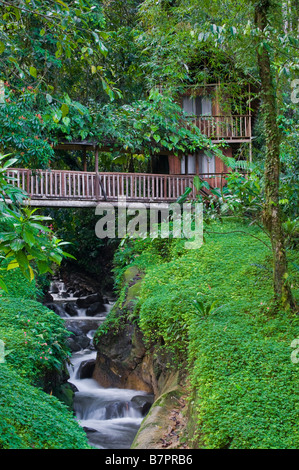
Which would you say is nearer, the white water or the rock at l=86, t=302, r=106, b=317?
the white water

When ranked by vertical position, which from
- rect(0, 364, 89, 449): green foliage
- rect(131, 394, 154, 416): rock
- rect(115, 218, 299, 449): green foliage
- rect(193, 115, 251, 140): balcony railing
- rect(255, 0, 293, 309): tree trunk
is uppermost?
rect(193, 115, 251, 140): balcony railing

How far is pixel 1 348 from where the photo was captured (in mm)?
5770

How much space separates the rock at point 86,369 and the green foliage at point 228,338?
1965mm

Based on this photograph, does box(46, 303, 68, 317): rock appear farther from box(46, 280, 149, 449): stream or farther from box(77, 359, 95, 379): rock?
box(77, 359, 95, 379): rock

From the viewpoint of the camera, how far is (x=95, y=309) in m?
14.7

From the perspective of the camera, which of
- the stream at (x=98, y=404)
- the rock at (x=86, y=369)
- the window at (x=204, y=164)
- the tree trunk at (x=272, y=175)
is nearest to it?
the tree trunk at (x=272, y=175)

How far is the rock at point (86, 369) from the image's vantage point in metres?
10.2

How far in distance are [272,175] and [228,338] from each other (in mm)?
2597

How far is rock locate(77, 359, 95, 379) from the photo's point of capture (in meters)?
10.2

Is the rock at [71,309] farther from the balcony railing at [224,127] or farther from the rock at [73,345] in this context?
the balcony railing at [224,127]

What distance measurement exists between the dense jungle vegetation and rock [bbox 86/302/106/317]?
98.4 inches

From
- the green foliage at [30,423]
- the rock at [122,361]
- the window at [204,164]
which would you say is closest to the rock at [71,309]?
the rock at [122,361]

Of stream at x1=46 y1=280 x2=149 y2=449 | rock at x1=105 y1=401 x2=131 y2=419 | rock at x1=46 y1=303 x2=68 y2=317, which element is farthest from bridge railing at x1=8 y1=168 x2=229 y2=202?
rock at x1=105 y1=401 x2=131 y2=419
